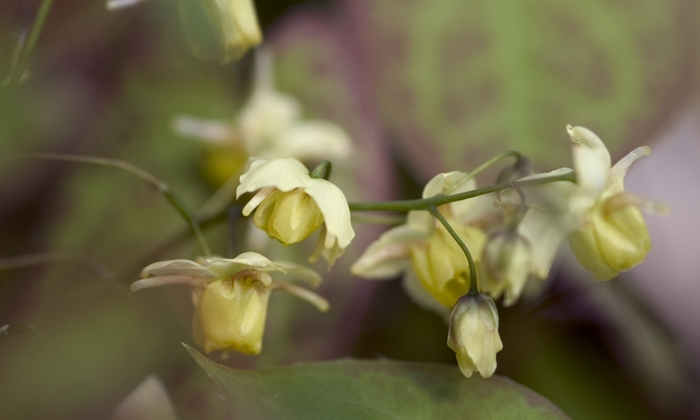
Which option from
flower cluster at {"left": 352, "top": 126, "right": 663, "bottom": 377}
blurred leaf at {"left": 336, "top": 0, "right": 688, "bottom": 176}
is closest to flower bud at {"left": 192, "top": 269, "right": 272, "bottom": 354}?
flower cluster at {"left": 352, "top": 126, "right": 663, "bottom": 377}

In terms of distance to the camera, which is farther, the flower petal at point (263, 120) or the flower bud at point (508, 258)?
the flower petal at point (263, 120)

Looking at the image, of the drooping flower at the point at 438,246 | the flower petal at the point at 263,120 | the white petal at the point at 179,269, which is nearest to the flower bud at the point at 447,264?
the drooping flower at the point at 438,246

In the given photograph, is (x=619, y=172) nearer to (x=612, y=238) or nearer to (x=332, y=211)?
(x=612, y=238)

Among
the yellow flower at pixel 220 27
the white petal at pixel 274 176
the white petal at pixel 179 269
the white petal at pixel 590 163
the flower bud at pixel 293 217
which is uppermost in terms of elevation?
the yellow flower at pixel 220 27

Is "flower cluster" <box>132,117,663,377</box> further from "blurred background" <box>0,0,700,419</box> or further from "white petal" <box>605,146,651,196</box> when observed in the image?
"blurred background" <box>0,0,700,419</box>

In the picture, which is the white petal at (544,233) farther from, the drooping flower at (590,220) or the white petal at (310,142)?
the white petal at (310,142)

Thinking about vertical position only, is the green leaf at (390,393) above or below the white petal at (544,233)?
below
